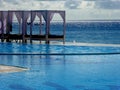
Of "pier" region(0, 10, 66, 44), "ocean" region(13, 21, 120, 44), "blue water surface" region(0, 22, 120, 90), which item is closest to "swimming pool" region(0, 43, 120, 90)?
"blue water surface" region(0, 22, 120, 90)

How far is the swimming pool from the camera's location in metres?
11.6

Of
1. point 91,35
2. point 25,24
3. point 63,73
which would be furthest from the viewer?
point 91,35

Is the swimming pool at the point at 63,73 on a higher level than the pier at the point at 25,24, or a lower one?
lower

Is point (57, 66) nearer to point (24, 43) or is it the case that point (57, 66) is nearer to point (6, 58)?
point (6, 58)

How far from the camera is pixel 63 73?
14008 millimetres

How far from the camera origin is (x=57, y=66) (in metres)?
15.8

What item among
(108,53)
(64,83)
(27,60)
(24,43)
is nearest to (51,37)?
(24,43)

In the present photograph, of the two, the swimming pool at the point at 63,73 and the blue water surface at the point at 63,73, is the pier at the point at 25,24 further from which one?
the swimming pool at the point at 63,73

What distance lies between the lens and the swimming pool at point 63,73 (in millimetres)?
11648

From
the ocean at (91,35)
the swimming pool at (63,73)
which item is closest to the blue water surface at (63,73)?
the swimming pool at (63,73)

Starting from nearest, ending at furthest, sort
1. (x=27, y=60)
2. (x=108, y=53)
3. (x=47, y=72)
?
(x=47, y=72) < (x=27, y=60) < (x=108, y=53)

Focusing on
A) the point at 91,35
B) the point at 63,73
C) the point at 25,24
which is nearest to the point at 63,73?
the point at 63,73

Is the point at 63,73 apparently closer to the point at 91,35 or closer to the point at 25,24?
the point at 25,24

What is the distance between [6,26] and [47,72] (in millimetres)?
14252
